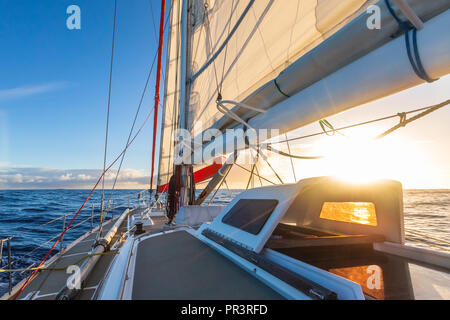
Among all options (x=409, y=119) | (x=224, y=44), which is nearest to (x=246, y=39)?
(x=224, y=44)

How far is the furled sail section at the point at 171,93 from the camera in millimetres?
6639

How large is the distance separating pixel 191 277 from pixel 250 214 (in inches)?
35.1

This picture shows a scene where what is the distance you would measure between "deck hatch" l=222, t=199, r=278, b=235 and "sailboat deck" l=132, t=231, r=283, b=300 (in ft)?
1.16

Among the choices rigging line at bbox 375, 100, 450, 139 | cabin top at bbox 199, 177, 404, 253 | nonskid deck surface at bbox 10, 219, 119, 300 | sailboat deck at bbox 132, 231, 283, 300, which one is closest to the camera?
sailboat deck at bbox 132, 231, 283, 300

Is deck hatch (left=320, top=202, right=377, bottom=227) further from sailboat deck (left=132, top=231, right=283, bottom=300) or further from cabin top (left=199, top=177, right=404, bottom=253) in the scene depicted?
sailboat deck (left=132, top=231, right=283, bottom=300)

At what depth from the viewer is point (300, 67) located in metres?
1.84

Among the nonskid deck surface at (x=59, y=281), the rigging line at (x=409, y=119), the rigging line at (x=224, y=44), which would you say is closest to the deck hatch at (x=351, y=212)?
the rigging line at (x=409, y=119)

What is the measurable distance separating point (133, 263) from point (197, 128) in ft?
10.9

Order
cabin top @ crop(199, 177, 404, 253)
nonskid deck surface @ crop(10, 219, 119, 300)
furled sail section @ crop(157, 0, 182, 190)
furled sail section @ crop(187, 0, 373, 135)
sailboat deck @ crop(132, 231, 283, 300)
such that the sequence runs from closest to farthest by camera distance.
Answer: sailboat deck @ crop(132, 231, 283, 300) → cabin top @ crop(199, 177, 404, 253) → furled sail section @ crop(187, 0, 373, 135) → nonskid deck surface @ crop(10, 219, 119, 300) → furled sail section @ crop(157, 0, 182, 190)

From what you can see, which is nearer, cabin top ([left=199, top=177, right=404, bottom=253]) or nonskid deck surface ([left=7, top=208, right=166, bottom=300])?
cabin top ([left=199, top=177, right=404, bottom=253])

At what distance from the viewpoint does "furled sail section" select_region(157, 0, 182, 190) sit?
6.64m

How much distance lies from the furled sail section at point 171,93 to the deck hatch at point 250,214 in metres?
3.89

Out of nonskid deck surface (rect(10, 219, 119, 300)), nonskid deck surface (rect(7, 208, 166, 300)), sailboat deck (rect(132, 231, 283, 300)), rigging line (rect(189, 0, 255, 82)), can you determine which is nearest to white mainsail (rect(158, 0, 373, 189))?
rigging line (rect(189, 0, 255, 82))
